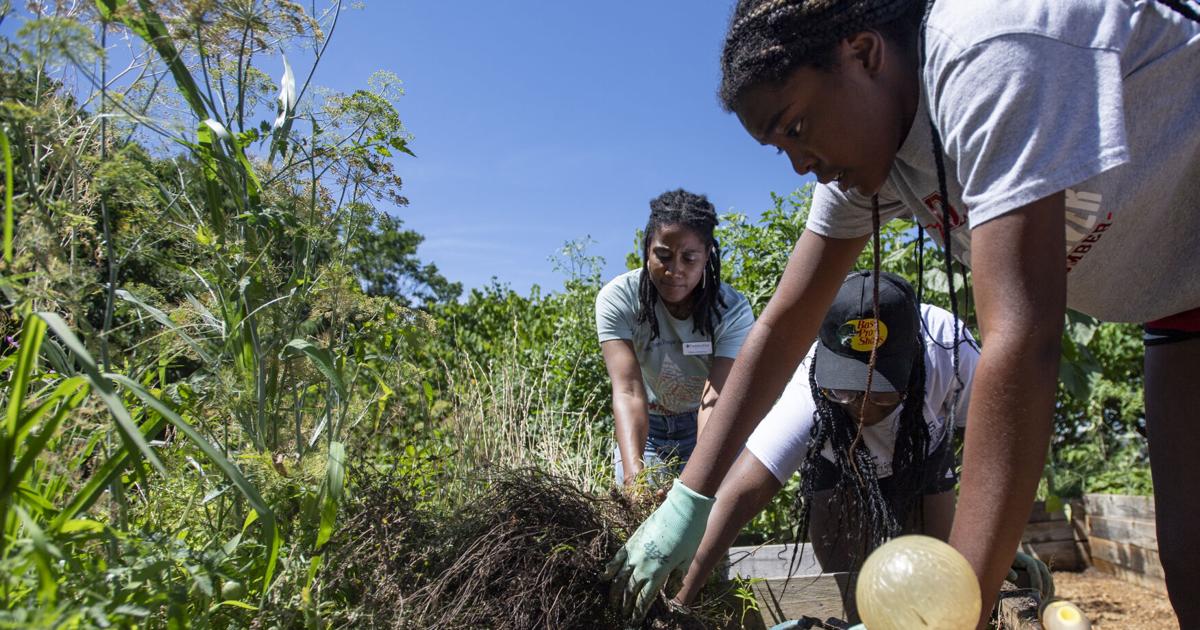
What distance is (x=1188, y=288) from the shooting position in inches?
59.0

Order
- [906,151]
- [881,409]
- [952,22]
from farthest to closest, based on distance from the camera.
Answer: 1. [881,409]
2. [906,151]
3. [952,22]

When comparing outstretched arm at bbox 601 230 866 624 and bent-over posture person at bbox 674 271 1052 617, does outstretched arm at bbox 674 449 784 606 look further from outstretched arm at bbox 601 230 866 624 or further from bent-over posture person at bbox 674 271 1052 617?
outstretched arm at bbox 601 230 866 624

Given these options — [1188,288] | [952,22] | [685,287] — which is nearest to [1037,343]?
[952,22]

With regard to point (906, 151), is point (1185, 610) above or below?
below

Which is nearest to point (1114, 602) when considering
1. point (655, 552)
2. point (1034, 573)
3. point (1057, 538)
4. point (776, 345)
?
point (1057, 538)

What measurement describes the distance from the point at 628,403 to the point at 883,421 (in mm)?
962

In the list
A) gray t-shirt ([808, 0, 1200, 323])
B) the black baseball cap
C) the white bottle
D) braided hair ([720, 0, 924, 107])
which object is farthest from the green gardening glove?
braided hair ([720, 0, 924, 107])

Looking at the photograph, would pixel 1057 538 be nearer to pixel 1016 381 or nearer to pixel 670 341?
pixel 670 341

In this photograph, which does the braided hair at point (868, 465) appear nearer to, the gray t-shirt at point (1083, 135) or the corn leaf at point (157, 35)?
the gray t-shirt at point (1083, 135)

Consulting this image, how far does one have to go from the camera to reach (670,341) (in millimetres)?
3557

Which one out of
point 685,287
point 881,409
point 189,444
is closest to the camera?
point 189,444

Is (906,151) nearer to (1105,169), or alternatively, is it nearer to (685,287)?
(1105,169)

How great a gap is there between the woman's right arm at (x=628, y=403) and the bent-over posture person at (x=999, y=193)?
1.25 meters

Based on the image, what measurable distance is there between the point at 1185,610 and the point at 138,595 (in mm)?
2016
